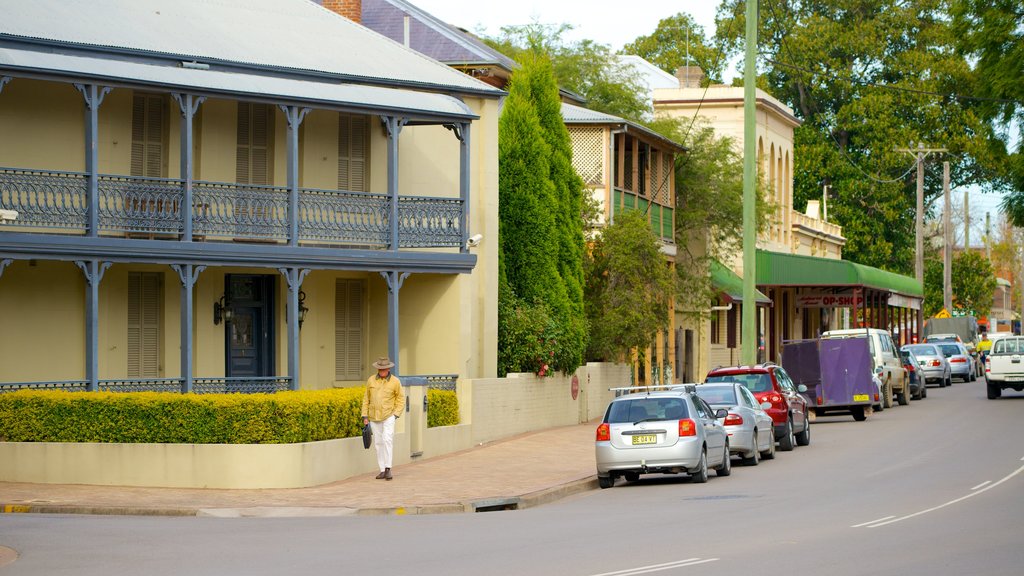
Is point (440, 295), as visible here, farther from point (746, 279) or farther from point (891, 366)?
point (891, 366)

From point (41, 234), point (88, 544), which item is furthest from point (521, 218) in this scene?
point (88, 544)

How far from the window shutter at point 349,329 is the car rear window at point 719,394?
8.28m

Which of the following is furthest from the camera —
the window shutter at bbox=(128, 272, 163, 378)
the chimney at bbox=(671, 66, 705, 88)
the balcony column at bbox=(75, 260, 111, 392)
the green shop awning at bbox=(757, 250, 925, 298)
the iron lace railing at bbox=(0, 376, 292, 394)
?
the chimney at bbox=(671, 66, 705, 88)

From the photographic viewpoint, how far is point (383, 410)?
21625 mm

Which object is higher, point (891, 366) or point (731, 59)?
point (731, 59)

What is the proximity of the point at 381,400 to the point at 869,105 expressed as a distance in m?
56.8

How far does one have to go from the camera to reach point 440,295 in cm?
2914

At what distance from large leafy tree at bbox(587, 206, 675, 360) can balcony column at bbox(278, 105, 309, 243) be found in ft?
35.2

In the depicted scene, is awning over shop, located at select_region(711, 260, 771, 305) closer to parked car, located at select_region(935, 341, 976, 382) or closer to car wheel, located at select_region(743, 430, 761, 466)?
parked car, located at select_region(935, 341, 976, 382)

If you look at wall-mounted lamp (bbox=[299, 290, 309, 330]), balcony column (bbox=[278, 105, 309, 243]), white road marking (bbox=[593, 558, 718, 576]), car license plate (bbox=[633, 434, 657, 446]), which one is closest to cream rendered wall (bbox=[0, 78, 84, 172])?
balcony column (bbox=[278, 105, 309, 243])

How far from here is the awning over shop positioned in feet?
149

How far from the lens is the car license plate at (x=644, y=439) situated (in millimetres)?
20984

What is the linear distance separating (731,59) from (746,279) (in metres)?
51.7

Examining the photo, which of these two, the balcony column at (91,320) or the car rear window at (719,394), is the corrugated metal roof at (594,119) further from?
the balcony column at (91,320)
